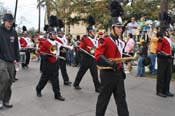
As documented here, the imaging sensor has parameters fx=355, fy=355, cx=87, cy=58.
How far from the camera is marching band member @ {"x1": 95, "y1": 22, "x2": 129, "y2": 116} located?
6035 mm

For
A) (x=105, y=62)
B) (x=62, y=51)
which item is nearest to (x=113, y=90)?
(x=105, y=62)

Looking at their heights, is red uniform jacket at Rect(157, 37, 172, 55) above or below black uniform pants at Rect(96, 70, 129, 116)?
above

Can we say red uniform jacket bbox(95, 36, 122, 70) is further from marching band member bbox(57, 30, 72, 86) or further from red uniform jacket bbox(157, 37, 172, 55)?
marching band member bbox(57, 30, 72, 86)

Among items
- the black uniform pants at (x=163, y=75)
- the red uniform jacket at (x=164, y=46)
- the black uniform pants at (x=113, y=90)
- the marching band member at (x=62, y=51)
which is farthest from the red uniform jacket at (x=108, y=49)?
the marching band member at (x=62, y=51)

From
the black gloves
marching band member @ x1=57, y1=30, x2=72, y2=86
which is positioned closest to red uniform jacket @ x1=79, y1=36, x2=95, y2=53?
marching band member @ x1=57, y1=30, x2=72, y2=86

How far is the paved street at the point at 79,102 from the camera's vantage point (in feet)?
24.4

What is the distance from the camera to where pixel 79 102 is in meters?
8.39

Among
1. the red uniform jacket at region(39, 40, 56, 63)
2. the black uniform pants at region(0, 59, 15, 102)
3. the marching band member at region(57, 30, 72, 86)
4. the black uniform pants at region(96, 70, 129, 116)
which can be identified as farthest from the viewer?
the marching band member at region(57, 30, 72, 86)

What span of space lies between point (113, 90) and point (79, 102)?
2.36 meters

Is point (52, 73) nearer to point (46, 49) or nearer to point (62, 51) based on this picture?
point (46, 49)

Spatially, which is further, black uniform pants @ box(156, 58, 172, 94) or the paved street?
black uniform pants @ box(156, 58, 172, 94)

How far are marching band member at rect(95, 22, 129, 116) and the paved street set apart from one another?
1.24 m

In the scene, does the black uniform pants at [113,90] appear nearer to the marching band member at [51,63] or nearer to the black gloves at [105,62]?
the black gloves at [105,62]

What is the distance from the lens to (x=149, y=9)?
2142 centimetres
